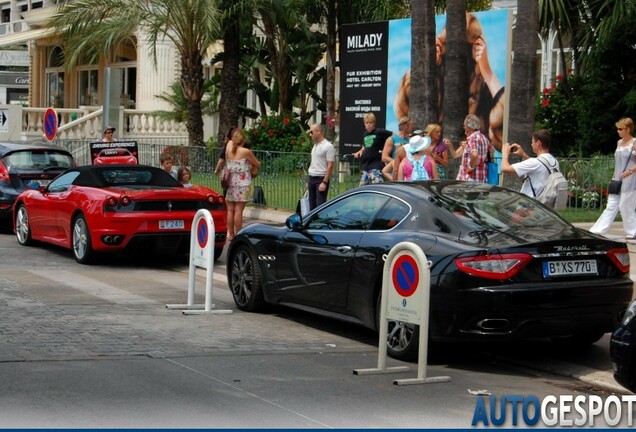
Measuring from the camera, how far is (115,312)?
11.2 metres

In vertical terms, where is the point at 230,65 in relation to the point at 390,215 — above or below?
above

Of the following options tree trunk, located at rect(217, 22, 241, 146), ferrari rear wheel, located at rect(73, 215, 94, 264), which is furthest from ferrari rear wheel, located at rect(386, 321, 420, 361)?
tree trunk, located at rect(217, 22, 241, 146)

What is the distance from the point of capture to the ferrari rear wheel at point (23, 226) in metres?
17.3

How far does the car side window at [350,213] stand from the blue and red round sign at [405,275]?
1497 millimetres

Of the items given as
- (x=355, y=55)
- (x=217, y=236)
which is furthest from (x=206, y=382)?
(x=355, y=55)

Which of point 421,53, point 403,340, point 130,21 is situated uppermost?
point 130,21

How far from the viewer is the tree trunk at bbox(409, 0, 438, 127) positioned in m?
20.8

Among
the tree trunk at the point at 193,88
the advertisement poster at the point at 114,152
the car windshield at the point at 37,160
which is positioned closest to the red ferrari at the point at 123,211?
the car windshield at the point at 37,160

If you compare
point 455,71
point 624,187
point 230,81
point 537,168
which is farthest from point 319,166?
point 230,81

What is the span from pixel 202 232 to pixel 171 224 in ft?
11.1

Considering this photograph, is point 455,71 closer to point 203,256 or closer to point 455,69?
point 455,69

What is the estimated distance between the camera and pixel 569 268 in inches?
351

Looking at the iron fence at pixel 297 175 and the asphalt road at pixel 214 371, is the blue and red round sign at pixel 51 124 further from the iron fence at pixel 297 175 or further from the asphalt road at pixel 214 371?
the asphalt road at pixel 214 371

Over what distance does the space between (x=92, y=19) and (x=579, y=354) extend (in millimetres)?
22476
